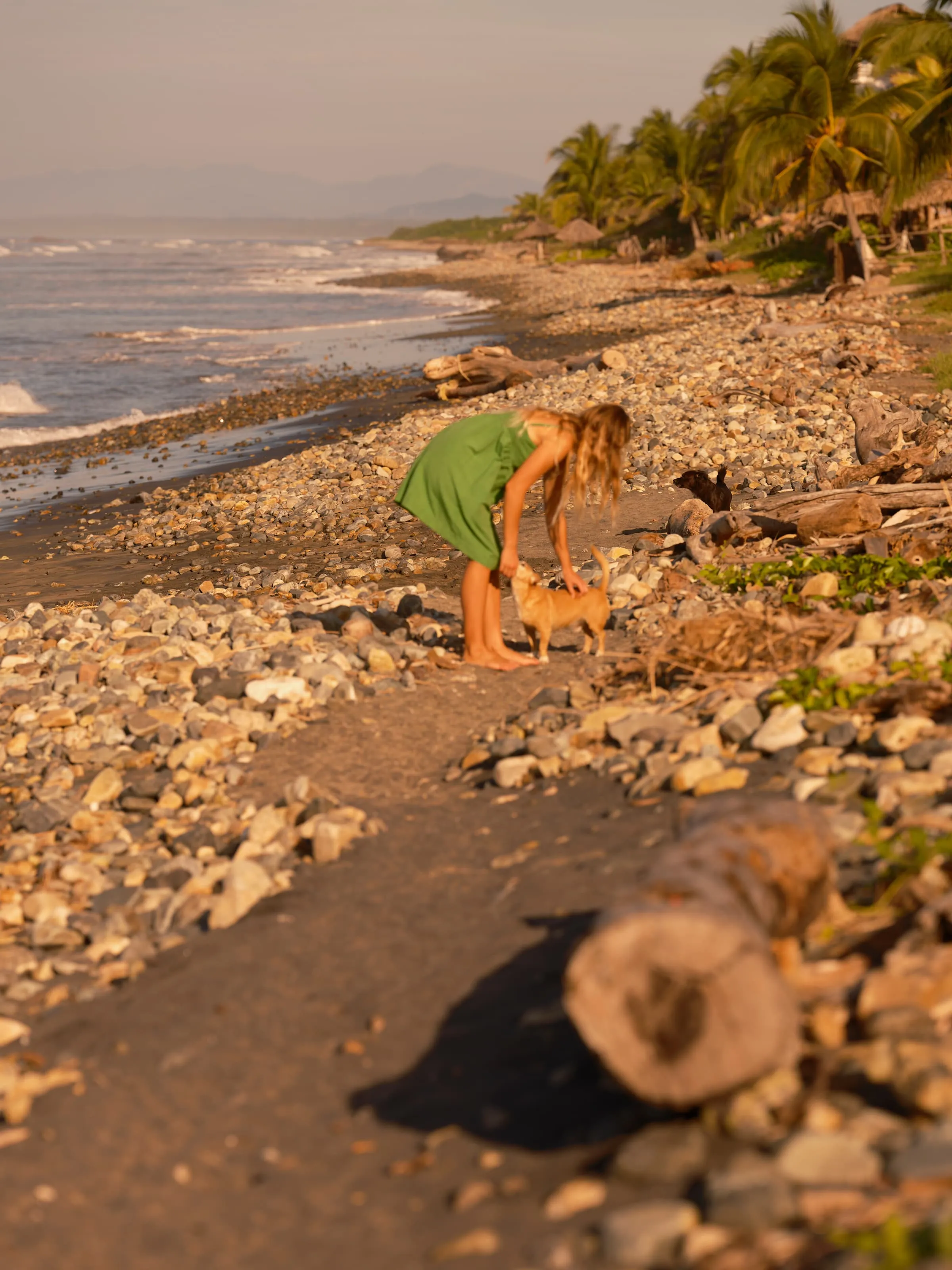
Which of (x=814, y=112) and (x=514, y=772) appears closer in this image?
(x=514, y=772)

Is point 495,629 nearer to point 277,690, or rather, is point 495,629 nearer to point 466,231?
point 277,690

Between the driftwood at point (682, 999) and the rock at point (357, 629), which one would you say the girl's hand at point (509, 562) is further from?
the driftwood at point (682, 999)

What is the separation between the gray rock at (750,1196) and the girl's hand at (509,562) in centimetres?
420

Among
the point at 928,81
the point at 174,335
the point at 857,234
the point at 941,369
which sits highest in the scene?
the point at 928,81

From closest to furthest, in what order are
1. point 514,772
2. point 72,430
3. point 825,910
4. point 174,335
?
point 825,910
point 514,772
point 72,430
point 174,335

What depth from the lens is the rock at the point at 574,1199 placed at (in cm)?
257

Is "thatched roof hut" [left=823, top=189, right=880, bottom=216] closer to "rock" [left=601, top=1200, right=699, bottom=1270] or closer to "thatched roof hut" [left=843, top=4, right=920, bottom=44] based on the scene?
"thatched roof hut" [left=843, top=4, right=920, bottom=44]

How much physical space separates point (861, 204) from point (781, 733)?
33.8 meters

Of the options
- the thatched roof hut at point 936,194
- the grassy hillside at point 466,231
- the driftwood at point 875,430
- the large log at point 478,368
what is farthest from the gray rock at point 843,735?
the grassy hillside at point 466,231

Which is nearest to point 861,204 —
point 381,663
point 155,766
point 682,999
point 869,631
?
point 381,663

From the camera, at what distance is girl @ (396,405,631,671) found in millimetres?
6266

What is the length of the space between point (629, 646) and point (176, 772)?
113 inches

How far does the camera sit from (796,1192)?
238 cm

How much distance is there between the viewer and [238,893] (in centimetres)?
442
